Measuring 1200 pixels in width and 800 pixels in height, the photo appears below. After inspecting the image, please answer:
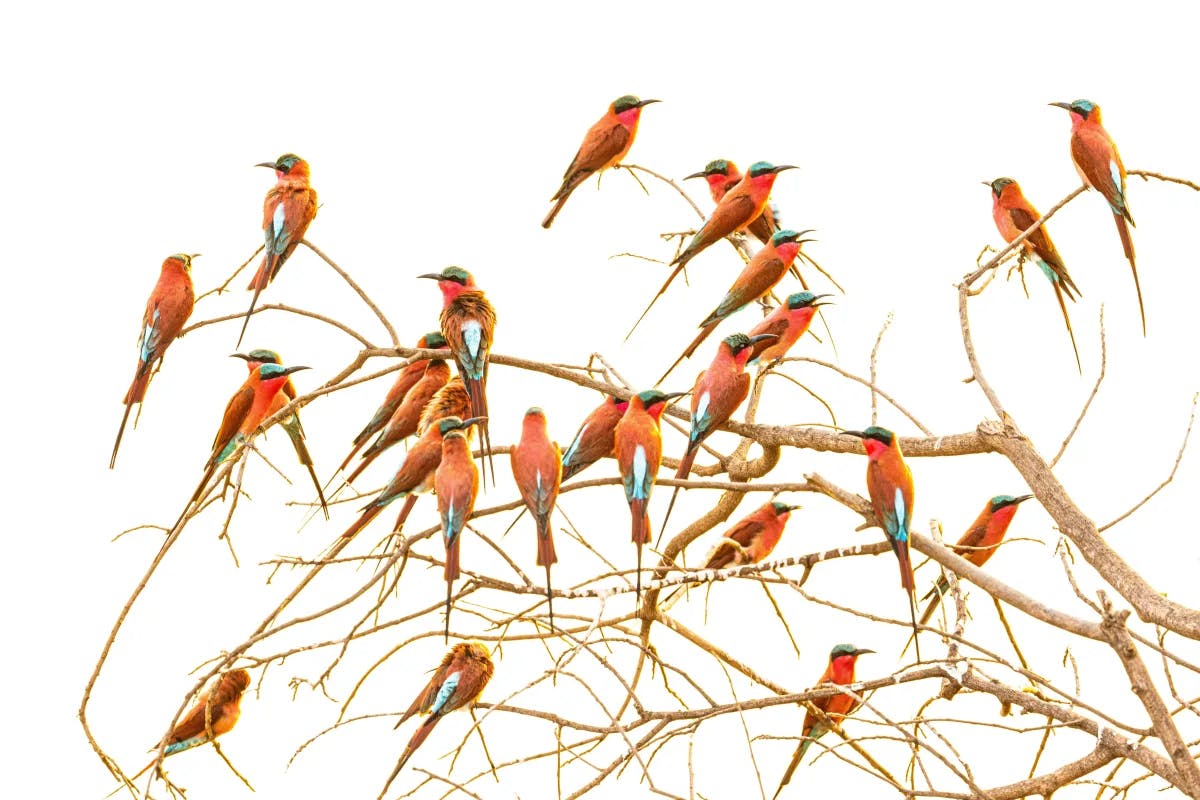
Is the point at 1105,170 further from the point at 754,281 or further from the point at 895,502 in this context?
the point at 895,502

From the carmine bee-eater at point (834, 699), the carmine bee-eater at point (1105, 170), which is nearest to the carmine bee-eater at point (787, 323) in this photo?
the carmine bee-eater at point (1105, 170)

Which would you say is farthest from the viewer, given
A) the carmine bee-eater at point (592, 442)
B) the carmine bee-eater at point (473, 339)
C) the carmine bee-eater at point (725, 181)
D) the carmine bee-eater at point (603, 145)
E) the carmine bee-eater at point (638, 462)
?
the carmine bee-eater at point (725, 181)

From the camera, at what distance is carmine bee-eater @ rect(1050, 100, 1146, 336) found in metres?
5.26

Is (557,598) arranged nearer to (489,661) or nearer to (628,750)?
(628,750)

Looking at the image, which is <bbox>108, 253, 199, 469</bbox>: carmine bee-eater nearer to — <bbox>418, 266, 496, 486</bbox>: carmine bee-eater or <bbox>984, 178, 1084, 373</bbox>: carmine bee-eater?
<bbox>418, 266, 496, 486</bbox>: carmine bee-eater

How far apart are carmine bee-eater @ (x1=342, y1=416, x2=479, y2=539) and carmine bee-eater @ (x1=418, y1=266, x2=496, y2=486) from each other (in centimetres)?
10

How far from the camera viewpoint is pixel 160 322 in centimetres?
520

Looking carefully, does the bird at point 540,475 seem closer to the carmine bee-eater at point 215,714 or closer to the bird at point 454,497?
the bird at point 454,497

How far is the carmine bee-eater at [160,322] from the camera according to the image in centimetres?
516

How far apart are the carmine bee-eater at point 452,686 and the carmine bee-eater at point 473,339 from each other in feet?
2.85

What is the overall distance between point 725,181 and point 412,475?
199cm

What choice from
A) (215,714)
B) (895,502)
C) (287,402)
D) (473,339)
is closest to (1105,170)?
(895,502)

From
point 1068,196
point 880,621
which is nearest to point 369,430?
point 880,621

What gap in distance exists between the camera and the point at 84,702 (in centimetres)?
470
